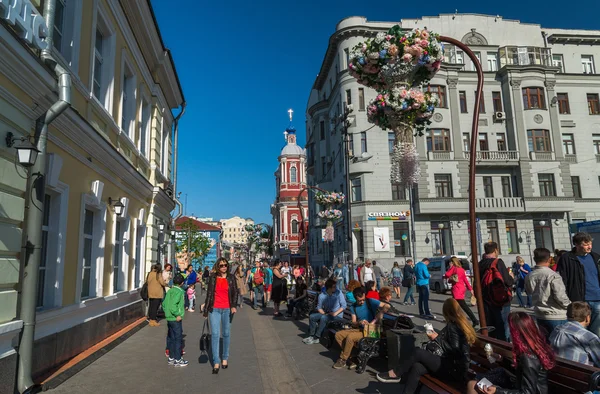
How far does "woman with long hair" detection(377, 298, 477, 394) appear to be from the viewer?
4672 mm

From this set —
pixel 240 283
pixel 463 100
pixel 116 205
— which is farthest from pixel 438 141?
pixel 116 205

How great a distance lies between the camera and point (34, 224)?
573 cm

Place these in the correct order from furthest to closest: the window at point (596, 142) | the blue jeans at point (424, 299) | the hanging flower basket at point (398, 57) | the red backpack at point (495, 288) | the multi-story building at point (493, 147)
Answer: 1. the window at point (596, 142)
2. the multi-story building at point (493, 147)
3. the blue jeans at point (424, 299)
4. the red backpack at point (495, 288)
5. the hanging flower basket at point (398, 57)

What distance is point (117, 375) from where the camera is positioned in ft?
21.7

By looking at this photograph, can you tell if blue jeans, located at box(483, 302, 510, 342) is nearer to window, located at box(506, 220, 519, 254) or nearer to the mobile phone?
the mobile phone

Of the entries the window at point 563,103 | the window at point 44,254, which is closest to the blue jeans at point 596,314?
the window at point 44,254

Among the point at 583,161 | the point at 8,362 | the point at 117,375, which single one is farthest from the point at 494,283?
the point at 583,161

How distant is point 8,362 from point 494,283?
263 inches

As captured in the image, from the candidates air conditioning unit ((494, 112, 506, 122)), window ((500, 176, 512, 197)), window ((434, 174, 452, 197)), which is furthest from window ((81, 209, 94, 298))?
air conditioning unit ((494, 112, 506, 122))

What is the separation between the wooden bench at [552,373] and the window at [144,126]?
11.6 m

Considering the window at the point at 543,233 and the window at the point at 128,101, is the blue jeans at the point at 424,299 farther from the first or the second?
the window at the point at 543,233

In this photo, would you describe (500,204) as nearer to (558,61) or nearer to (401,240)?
(401,240)

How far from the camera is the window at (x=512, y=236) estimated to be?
32281mm

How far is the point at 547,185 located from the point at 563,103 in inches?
303
